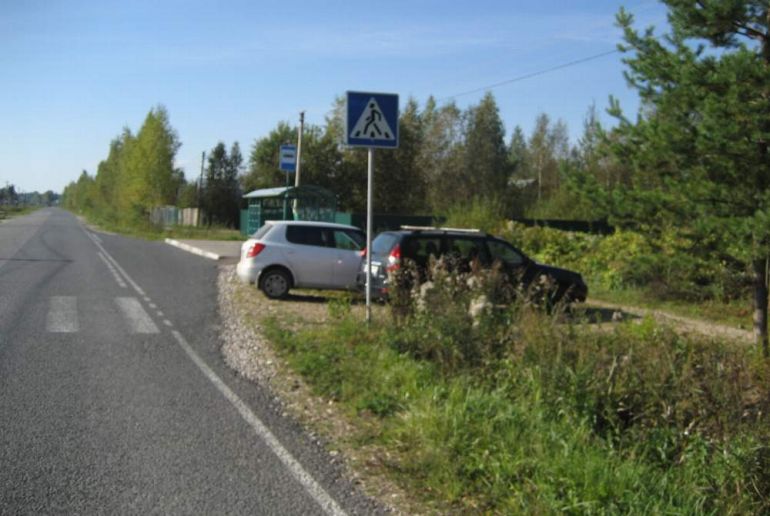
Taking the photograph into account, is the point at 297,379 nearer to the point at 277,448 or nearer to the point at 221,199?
the point at 277,448

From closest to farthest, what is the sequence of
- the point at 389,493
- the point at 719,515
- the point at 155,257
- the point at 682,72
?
the point at 719,515, the point at 389,493, the point at 682,72, the point at 155,257

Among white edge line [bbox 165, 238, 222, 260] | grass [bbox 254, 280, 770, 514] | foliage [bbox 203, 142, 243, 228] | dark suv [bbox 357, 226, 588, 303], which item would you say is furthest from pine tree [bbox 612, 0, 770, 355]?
foliage [bbox 203, 142, 243, 228]

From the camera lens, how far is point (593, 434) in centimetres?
637

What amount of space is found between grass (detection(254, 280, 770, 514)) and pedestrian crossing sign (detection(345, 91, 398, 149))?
2743 millimetres

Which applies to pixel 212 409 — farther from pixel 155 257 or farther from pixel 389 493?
pixel 155 257

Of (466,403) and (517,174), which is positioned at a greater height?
(517,174)

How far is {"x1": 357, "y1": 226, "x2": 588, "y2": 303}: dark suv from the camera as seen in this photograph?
1414cm

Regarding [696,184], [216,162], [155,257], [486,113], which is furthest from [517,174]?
[696,184]

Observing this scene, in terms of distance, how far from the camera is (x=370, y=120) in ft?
35.4

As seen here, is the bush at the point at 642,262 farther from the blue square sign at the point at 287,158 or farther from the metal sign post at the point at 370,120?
the blue square sign at the point at 287,158

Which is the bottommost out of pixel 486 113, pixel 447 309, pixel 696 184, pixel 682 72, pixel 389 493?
pixel 389 493

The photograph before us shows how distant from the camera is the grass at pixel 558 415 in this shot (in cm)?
519

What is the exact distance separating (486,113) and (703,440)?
6200 cm

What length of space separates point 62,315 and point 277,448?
318 inches
